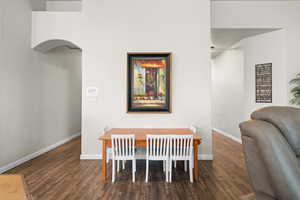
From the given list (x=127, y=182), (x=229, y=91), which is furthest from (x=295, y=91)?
(x=127, y=182)

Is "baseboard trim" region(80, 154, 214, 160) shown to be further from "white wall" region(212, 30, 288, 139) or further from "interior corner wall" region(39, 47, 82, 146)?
"white wall" region(212, 30, 288, 139)

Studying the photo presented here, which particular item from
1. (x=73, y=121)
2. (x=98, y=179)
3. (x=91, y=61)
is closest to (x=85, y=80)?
(x=91, y=61)

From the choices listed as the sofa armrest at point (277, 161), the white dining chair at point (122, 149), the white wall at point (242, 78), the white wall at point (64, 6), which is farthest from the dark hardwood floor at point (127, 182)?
the white wall at point (64, 6)

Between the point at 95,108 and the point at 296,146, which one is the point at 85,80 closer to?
the point at 95,108

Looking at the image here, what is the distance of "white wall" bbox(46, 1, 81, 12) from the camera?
16.7ft

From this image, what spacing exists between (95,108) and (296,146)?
364 cm

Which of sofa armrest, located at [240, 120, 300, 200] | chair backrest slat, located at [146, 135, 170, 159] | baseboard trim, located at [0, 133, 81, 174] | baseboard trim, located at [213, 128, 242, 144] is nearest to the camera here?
sofa armrest, located at [240, 120, 300, 200]

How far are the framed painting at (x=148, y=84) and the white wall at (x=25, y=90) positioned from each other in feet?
7.14

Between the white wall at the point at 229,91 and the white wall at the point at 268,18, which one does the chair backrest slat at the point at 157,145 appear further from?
the white wall at the point at 229,91

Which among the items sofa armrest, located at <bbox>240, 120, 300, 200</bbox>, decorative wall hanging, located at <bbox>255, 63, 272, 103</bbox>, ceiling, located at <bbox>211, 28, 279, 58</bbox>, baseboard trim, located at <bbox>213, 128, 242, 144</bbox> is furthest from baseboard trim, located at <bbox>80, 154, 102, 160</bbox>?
decorative wall hanging, located at <bbox>255, 63, 272, 103</bbox>

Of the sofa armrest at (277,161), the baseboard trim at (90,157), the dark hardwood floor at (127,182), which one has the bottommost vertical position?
the dark hardwood floor at (127,182)

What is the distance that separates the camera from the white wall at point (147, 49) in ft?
13.9

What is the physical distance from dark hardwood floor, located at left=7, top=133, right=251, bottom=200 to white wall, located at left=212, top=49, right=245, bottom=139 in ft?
6.46

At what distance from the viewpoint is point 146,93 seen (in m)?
4.22
